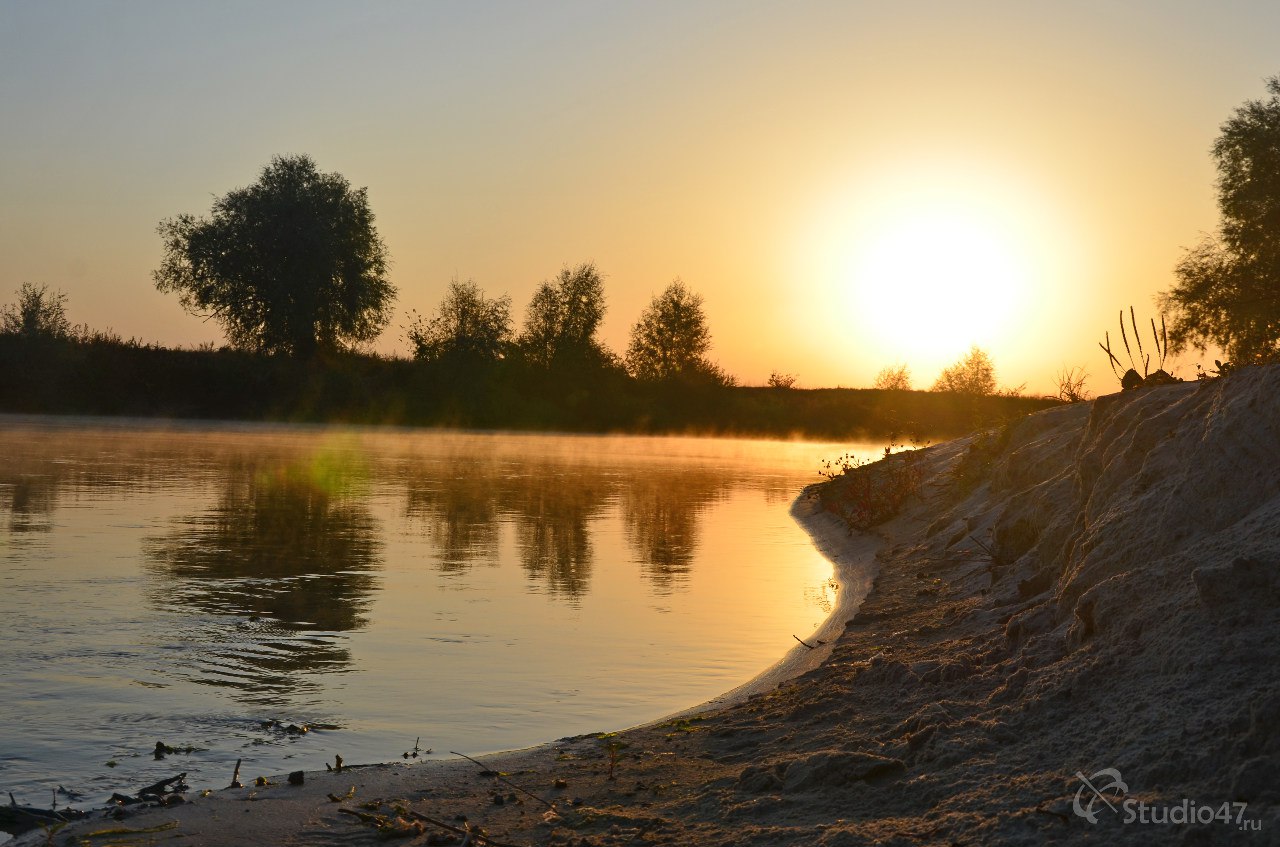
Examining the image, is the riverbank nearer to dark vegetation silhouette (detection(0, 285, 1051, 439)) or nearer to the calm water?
dark vegetation silhouette (detection(0, 285, 1051, 439))

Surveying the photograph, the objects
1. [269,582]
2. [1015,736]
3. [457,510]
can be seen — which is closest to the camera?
[1015,736]

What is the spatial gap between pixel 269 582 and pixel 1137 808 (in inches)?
403

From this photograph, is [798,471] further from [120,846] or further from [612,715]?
[120,846]

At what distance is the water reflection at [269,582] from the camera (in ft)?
29.5

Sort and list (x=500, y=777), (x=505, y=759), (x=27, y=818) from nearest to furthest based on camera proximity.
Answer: (x=27, y=818)
(x=500, y=777)
(x=505, y=759)

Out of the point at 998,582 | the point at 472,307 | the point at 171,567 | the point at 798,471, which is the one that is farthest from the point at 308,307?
the point at 998,582

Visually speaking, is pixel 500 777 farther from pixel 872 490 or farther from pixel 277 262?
pixel 277 262

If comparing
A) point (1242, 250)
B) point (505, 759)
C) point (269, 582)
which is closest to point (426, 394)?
point (1242, 250)

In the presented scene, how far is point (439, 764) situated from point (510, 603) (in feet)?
18.1

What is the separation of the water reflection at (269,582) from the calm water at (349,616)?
4 centimetres

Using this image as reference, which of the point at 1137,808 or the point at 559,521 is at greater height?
the point at 1137,808

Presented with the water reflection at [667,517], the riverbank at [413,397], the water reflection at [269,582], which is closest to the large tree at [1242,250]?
the riverbank at [413,397]

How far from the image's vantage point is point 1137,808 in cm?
465

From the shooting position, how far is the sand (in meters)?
4.90
